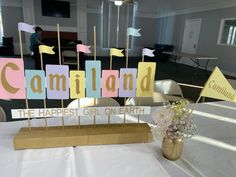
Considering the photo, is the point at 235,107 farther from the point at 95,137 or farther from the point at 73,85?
the point at 73,85

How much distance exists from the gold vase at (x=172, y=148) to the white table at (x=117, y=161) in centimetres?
3

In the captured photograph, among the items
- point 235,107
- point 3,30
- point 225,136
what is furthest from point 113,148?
point 3,30

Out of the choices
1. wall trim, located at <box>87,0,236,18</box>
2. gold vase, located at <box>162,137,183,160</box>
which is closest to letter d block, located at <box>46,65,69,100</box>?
gold vase, located at <box>162,137,183,160</box>

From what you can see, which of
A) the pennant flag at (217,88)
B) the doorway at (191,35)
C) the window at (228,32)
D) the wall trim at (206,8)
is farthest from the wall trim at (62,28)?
the pennant flag at (217,88)

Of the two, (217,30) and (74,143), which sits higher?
(217,30)

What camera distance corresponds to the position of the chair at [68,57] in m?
5.41

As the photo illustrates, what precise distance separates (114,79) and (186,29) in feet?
29.3

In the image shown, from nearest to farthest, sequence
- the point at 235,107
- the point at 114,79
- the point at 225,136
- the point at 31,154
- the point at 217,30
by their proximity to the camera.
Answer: the point at 31,154 → the point at 114,79 → the point at 225,136 → the point at 235,107 → the point at 217,30

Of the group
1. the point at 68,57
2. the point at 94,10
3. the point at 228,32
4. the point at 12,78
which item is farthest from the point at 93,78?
the point at 94,10

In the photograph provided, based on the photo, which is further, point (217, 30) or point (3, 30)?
point (3, 30)

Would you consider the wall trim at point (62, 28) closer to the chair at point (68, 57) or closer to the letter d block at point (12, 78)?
the chair at point (68, 57)

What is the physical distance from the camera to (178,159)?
86 centimetres

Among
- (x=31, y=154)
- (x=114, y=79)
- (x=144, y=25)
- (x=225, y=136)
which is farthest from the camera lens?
(x=144, y=25)

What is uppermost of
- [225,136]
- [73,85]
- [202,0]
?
[202,0]
